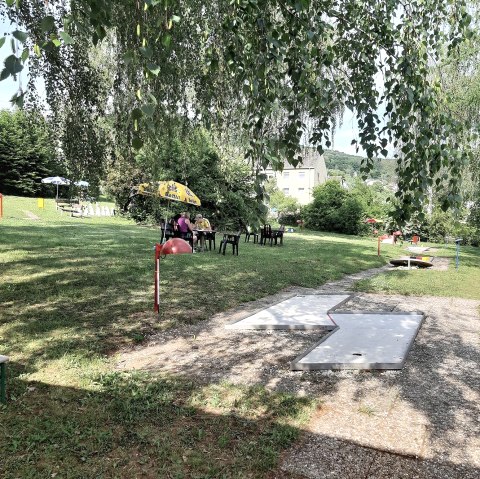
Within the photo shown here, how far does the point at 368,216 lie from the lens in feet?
111

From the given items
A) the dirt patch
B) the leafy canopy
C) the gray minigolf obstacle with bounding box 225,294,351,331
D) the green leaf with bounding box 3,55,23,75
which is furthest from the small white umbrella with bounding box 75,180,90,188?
the dirt patch

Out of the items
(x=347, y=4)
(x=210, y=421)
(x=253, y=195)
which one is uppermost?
(x=347, y=4)

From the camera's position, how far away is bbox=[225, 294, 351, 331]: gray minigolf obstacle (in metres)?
6.39

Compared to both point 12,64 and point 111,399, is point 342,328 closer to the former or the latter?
point 111,399

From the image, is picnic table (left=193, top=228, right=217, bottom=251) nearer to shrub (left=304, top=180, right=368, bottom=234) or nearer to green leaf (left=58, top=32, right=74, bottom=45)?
green leaf (left=58, top=32, right=74, bottom=45)

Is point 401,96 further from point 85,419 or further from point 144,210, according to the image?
point 144,210

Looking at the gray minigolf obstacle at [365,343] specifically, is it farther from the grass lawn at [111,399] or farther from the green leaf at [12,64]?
the green leaf at [12,64]

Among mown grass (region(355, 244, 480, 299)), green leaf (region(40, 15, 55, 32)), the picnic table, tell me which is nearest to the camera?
green leaf (region(40, 15, 55, 32))

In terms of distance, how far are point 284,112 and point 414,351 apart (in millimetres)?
3676

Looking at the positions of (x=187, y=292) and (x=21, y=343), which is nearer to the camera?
(x=21, y=343)

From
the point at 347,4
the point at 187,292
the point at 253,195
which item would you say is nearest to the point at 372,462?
the point at 253,195

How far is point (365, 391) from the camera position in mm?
4223

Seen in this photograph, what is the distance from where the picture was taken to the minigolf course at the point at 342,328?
488 cm

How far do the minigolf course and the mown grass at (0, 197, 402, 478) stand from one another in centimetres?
90
